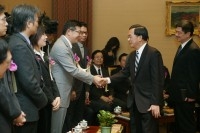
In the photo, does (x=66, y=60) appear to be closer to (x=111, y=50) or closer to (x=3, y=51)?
(x=3, y=51)

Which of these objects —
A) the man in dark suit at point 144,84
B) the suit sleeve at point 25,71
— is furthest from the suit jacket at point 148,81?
the suit sleeve at point 25,71

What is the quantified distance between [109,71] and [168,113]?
61.1 inches

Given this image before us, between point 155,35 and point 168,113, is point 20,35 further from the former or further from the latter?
point 155,35

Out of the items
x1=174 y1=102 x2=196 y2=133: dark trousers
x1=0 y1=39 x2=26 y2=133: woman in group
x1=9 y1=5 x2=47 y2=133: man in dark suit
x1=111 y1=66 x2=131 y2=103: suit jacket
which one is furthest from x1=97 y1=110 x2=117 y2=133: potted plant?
x1=111 y1=66 x2=131 y2=103: suit jacket

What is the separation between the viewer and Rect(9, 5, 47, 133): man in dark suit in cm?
284

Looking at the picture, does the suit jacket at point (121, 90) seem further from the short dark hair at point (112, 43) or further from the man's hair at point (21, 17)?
the man's hair at point (21, 17)

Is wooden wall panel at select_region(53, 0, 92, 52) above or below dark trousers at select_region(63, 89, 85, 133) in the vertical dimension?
above

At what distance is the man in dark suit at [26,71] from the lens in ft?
9.32

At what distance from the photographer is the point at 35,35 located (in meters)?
3.41

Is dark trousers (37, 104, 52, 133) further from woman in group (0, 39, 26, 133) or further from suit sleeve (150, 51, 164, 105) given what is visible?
suit sleeve (150, 51, 164, 105)

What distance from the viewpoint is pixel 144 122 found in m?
3.97

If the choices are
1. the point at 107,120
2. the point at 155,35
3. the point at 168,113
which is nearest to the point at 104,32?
the point at 155,35

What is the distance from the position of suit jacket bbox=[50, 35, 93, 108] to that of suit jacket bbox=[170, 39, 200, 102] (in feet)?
3.97

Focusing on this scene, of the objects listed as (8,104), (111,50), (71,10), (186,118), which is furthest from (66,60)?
(71,10)
